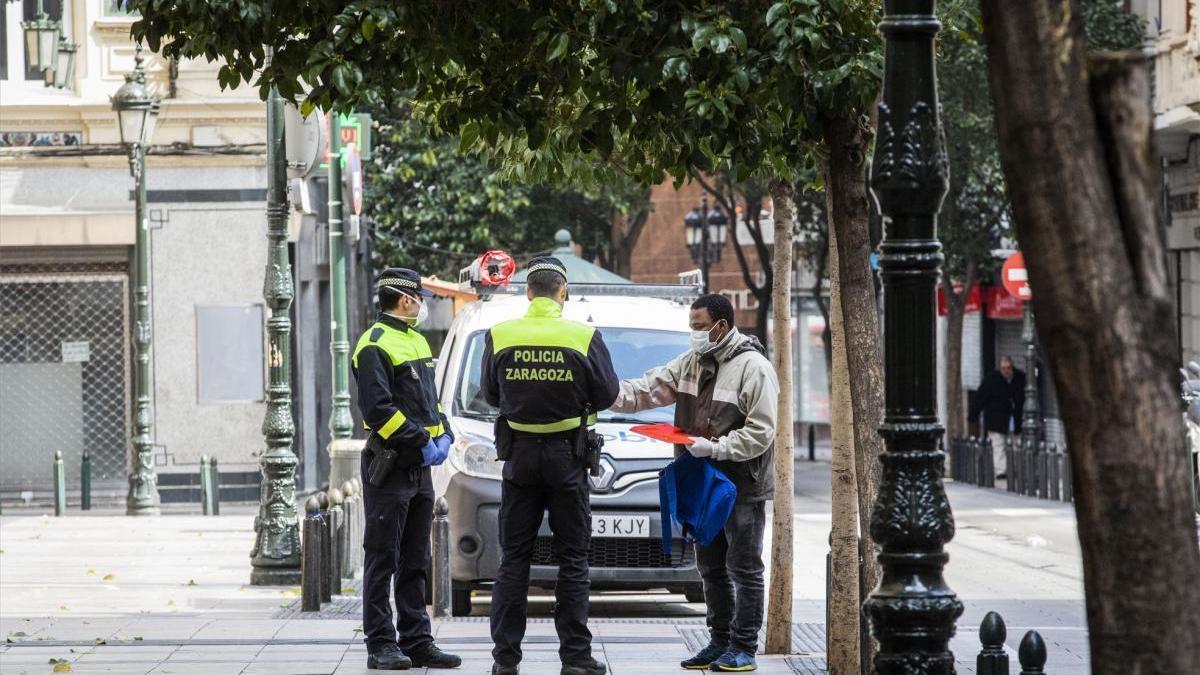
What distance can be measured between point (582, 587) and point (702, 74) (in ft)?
8.00

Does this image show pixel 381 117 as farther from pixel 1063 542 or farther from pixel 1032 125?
pixel 1032 125

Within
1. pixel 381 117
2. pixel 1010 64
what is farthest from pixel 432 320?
pixel 1010 64

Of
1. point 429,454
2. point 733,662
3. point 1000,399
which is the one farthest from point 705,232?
point 733,662

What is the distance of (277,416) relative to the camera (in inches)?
570

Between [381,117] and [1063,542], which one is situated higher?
[381,117]

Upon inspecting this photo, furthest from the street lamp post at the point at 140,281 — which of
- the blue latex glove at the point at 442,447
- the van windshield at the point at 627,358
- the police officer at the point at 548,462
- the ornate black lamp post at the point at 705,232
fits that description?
the ornate black lamp post at the point at 705,232

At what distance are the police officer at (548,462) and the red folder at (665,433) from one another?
56cm

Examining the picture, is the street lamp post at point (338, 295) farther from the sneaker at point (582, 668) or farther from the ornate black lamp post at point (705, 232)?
the ornate black lamp post at point (705, 232)

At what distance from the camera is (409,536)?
9695 millimetres

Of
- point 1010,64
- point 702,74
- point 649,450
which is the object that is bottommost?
point 649,450

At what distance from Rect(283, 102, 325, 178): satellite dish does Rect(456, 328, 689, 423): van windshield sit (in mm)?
2472

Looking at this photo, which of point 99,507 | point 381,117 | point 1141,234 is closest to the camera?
point 1141,234

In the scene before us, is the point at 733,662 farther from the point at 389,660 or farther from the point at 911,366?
the point at 911,366

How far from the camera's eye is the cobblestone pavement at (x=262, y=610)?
9930mm
